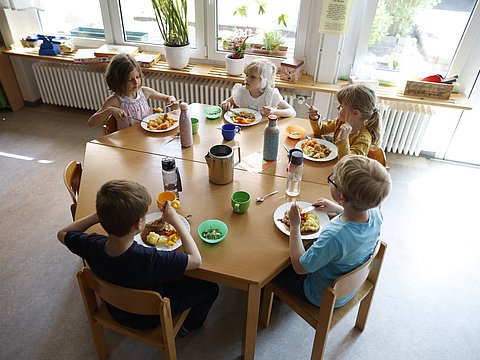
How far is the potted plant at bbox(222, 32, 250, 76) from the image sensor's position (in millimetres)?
3031

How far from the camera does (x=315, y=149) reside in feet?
6.33

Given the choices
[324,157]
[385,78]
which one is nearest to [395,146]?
[385,78]

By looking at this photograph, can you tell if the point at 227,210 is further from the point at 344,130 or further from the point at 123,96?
the point at 123,96

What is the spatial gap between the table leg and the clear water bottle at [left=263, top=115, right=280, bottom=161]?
30.2 inches

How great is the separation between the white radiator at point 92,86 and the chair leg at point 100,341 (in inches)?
88.5

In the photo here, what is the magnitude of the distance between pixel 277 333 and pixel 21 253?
1.61m

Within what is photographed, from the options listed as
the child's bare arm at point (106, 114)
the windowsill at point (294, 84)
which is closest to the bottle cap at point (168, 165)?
the child's bare arm at point (106, 114)

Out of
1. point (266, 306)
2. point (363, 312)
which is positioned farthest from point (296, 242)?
point (363, 312)

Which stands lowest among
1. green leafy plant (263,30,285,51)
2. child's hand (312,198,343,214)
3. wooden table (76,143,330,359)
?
wooden table (76,143,330,359)

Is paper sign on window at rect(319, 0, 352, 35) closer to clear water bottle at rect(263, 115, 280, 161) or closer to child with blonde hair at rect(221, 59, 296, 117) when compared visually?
child with blonde hair at rect(221, 59, 296, 117)

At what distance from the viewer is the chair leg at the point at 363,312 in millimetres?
1666

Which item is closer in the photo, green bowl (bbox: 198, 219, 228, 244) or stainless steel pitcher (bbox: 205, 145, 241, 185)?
green bowl (bbox: 198, 219, 228, 244)

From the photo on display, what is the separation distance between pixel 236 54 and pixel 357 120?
1.54 meters

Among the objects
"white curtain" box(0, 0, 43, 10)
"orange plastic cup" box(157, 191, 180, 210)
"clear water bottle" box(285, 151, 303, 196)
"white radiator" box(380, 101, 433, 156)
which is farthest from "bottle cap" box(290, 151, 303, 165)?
"white curtain" box(0, 0, 43, 10)
